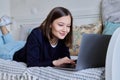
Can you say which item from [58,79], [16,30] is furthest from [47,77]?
[16,30]

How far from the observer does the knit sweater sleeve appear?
1170 mm

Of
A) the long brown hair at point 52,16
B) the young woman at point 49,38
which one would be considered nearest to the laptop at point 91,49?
the young woman at point 49,38

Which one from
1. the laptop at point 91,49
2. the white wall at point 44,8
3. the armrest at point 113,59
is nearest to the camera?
the armrest at point 113,59

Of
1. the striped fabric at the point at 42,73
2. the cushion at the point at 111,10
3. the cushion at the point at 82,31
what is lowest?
the cushion at the point at 82,31

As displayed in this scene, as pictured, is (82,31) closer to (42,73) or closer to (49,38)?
(49,38)

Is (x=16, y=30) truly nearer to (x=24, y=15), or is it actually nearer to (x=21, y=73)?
(x=24, y=15)

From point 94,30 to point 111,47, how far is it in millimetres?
1276

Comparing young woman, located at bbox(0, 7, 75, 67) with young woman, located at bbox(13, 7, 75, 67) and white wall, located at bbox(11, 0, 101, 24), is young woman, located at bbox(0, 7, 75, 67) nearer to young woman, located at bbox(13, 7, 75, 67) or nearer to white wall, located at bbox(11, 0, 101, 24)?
young woman, located at bbox(13, 7, 75, 67)

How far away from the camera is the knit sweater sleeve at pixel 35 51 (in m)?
1.17

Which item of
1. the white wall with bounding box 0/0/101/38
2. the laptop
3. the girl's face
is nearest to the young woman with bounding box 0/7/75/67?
the girl's face

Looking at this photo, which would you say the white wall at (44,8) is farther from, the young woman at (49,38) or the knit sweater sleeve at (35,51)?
the knit sweater sleeve at (35,51)

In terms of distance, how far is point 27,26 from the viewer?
2.74 metres

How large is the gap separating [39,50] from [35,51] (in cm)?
6

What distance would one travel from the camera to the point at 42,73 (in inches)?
41.9
